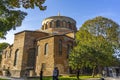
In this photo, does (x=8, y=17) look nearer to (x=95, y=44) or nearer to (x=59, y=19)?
(x=95, y=44)

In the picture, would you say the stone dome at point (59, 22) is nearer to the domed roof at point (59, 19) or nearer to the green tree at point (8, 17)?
the domed roof at point (59, 19)

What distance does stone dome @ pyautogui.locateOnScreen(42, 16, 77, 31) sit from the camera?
5059 centimetres

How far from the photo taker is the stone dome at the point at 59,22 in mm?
50594

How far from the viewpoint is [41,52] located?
131 feet

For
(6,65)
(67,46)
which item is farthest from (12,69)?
(67,46)

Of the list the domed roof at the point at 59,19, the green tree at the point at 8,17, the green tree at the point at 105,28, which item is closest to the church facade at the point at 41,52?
the domed roof at the point at 59,19

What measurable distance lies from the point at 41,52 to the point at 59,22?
13624 millimetres

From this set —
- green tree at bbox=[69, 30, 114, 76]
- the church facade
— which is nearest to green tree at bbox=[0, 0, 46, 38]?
green tree at bbox=[69, 30, 114, 76]

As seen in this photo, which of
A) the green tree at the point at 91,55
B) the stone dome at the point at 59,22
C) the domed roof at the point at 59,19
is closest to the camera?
the green tree at the point at 91,55

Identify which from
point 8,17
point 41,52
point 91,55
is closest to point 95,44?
point 91,55

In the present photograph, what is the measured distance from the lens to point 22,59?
136ft

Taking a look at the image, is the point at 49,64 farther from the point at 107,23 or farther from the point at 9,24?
the point at 9,24

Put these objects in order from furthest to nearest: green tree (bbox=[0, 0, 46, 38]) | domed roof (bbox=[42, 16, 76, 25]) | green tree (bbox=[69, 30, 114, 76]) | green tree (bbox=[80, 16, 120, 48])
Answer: domed roof (bbox=[42, 16, 76, 25])
green tree (bbox=[80, 16, 120, 48])
green tree (bbox=[69, 30, 114, 76])
green tree (bbox=[0, 0, 46, 38])

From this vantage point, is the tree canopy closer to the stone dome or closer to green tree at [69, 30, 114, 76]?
green tree at [69, 30, 114, 76]
